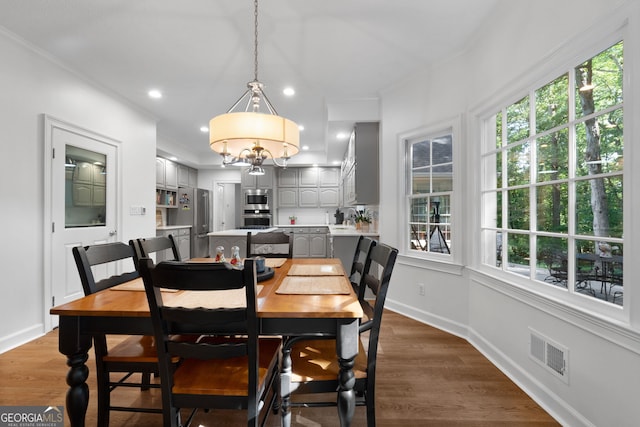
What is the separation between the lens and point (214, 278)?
1.02 metres

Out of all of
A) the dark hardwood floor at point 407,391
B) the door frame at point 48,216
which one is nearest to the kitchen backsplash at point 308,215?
the door frame at point 48,216

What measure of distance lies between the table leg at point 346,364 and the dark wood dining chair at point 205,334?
0.32 metres

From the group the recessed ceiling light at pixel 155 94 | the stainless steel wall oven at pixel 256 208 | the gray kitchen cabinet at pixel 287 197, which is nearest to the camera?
the recessed ceiling light at pixel 155 94

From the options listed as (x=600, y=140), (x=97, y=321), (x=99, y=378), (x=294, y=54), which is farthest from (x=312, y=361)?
(x=294, y=54)

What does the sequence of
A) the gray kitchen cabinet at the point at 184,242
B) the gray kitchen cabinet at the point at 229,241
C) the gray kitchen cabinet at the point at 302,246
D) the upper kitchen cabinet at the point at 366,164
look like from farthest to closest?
the gray kitchen cabinet at the point at 302,246 → the gray kitchen cabinet at the point at 184,242 → the gray kitchen cabinet at the point at 229,241 → the upper kitchen cabinet at the point at 366,164

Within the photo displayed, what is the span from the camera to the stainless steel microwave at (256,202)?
22.9ft

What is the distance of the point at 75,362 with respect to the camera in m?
1.30

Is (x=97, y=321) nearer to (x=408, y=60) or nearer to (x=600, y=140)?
(x=600, y=140)

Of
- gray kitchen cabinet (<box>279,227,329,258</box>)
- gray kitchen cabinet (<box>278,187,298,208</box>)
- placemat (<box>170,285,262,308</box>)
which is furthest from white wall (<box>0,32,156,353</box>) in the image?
gray kitchen cabinet (<box>278,187,298,208</box>)

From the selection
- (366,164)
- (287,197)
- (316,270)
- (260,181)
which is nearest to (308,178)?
(287,197)

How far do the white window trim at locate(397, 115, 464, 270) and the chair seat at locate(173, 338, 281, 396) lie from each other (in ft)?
7.05

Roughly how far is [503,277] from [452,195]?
0.94 m

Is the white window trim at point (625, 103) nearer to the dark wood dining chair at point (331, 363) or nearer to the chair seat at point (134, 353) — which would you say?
the dark wood dining chair at point (331, 363)

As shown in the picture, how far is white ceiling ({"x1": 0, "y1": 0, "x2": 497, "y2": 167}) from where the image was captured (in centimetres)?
225
